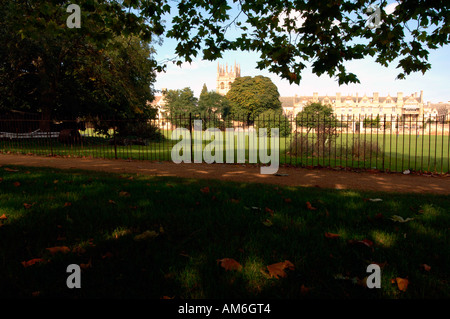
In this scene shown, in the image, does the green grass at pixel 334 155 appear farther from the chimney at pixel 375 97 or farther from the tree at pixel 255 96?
the chimney at pixel 375 97

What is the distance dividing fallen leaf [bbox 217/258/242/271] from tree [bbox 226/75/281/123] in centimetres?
7151

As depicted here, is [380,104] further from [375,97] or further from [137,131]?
[137,131]

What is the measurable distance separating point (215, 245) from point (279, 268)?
76 centimetres

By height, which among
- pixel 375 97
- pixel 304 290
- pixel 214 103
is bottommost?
pixel 304 290

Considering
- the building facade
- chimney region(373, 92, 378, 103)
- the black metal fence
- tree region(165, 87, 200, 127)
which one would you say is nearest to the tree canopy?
the black metal fence

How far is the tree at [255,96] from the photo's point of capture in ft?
243

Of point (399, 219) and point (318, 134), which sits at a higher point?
point (318, 134)

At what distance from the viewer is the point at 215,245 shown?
3.10m

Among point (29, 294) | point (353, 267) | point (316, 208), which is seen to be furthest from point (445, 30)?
point (29, 294)

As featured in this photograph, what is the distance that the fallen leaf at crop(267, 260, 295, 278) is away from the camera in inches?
101

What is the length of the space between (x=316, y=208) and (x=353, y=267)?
190 centimetres

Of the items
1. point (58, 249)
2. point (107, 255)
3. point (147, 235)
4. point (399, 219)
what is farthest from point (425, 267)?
point (58, 249)

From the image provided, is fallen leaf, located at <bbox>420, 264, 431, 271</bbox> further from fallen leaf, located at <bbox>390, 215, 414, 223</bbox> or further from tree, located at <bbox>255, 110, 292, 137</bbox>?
tree, located at <bbox>255, 110, 292, 137</bbox>
